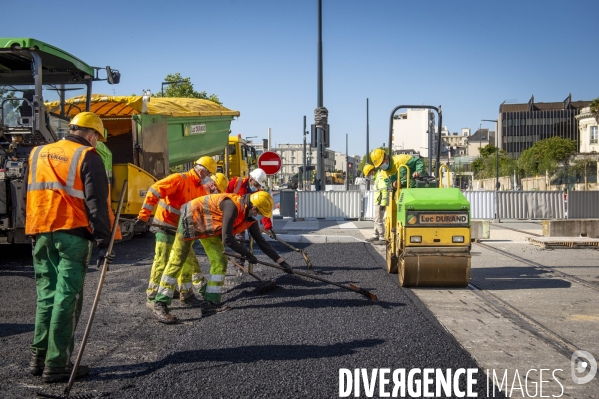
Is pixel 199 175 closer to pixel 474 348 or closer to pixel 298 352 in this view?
pixel 298 352

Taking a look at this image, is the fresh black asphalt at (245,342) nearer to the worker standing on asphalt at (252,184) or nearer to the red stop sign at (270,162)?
the worker standing on asphalt at (252,184)

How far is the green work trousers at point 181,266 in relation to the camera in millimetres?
6215

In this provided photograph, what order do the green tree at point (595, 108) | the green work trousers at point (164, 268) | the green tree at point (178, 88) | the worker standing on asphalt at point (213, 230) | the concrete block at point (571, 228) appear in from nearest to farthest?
1. the worker standing on asphalt at point (213, 230)
2. the green work trousers at point (164, 268)
3. the concrete block at point (571, 228)
4. the green tree at point (178, 88)
5. the green tree at point (595, 108)

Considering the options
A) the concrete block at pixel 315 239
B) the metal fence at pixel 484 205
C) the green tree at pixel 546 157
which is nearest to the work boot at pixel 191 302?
the concrete block at pixel 315 239

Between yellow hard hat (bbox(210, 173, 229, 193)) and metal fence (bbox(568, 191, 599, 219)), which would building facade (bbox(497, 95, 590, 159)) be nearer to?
metal fence (bbox(568, 191, 599, 219))

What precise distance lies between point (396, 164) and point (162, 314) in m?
4.33

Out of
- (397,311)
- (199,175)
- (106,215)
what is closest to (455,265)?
(397,311)

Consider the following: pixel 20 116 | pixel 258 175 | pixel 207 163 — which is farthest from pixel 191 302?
pixel 20 116

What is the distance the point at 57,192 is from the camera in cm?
427

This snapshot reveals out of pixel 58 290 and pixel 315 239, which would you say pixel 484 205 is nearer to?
pixel 315 239

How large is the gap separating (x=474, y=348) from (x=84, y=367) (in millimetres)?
2868

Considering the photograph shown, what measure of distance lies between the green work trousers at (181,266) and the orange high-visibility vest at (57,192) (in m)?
2.00

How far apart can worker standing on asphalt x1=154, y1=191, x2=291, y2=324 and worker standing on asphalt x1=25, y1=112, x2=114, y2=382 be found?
5.98 feet

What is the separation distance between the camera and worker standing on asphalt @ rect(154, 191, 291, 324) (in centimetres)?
619
